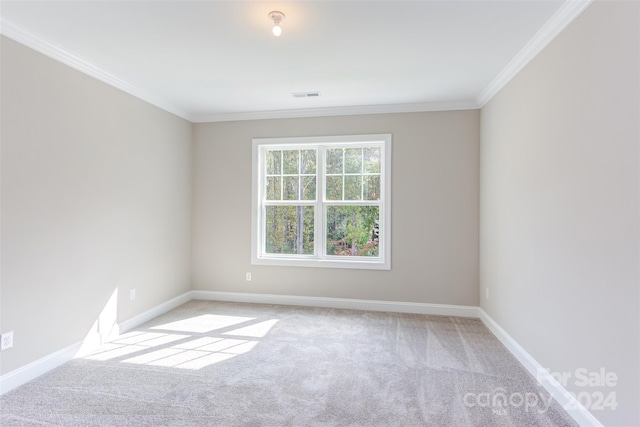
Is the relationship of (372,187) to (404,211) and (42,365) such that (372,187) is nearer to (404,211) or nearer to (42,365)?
(404,211)

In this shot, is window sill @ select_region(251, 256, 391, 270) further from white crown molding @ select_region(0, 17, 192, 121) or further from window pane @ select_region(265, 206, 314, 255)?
white crown molding @ select_region(0, 17, 192, 121)

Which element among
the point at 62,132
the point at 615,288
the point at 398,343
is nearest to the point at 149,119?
the point at 62,132

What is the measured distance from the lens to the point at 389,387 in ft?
7.86

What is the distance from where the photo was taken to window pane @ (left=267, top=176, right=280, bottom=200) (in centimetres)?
462

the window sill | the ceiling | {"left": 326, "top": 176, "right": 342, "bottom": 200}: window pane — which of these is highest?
the ceiling

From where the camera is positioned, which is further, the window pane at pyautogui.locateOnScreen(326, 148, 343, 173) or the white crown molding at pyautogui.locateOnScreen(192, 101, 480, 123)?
the window pane at pyautogui.locateOnScreen(326, 148, 343, 173)

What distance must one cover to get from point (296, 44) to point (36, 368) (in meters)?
3.24

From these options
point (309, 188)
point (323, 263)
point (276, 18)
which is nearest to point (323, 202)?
point (309, 188)

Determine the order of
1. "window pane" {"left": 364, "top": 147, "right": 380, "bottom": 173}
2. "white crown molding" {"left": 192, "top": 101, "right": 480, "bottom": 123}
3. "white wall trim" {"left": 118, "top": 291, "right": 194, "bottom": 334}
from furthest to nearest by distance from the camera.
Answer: "window pane" {"left": 364, "top": 147, "right": 380, "bottom": 173} < "white crown molding" {"left": 192, "top": 101, "right": 480, "bottom": 123} < "white wall trim" {"left": 118, "top": 291, "right": 194, "bottom": 334}

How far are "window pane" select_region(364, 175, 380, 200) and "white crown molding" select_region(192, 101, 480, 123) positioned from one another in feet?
2.78

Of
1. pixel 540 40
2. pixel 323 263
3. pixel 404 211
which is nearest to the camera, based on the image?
pixel 540 40

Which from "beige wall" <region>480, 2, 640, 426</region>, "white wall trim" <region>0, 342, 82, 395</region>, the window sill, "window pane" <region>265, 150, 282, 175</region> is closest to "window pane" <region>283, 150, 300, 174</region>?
"window pane" <region>265, 150, 282, 175</region>

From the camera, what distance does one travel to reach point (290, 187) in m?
4.58

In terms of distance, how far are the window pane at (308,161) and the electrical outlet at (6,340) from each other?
3325 mm
